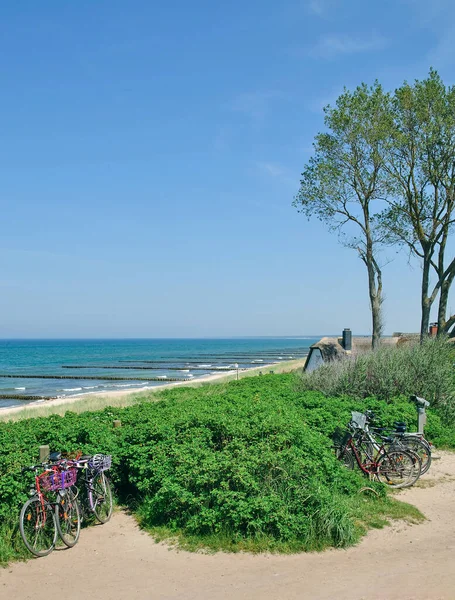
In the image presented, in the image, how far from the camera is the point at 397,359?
16.2m

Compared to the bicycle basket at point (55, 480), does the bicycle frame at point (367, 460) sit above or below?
below

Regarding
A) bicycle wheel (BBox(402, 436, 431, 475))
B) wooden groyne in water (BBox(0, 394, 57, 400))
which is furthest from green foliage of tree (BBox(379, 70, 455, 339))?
wooden groyne in water (BBox(0, 394, 57, 400))

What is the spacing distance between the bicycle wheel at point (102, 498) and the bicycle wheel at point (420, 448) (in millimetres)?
5290

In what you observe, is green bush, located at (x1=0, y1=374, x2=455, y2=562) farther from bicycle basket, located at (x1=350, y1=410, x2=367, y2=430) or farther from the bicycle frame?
bicycle basket, located at (x1=350, y1=410, x2=367, y2=430)

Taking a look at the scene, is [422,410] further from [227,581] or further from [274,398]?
[227,581]

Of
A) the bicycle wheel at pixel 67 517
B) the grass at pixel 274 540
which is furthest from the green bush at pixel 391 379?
the bicycle wheel at pixel 67 517

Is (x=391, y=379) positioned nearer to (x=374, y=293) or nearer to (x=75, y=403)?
(x=374, y=293)

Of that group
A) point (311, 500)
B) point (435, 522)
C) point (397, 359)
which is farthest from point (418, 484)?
point (397, 359)

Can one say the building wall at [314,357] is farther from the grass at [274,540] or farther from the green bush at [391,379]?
the grass at [274,540]

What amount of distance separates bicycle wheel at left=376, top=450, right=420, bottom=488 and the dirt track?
214cm

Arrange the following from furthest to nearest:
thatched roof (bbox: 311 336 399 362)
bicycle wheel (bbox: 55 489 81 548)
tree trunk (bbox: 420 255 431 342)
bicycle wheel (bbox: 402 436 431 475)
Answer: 1. thatched roof (bbox: 311 336 399 362)
2. tree trunk (bbox: 420 255 431 342)
3. bicycle wheel (bbox: 402 436 431 475)
4. bicycle wheel (bbox: 55 489 81 548)

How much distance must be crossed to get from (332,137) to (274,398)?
17484mm

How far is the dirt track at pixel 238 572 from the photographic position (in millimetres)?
5578

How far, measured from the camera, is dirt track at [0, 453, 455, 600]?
5578 millimetres
